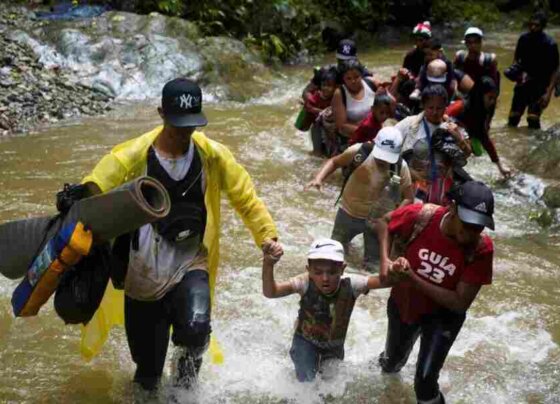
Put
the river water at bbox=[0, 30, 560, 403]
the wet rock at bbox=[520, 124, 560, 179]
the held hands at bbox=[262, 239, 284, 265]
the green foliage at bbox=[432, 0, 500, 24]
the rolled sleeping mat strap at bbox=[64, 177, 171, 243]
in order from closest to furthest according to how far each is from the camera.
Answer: the rolled sleeping mat strap at bbox=[64, 177, 171, 243] → the held hands at bbox=[262, 239, 284, 265] → the river water at bbox=[0, 30, 560, 403] → the wet rock at bbox=[520, 124, 560, 179] → the green foliage at bbox=[432, 0, 500, 24]

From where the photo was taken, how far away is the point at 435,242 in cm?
395

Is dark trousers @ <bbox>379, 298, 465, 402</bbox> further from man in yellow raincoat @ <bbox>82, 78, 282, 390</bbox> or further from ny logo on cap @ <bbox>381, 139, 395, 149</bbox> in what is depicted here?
ny logo on cap @ <bbox>381, 139, 395, 149</bbox>

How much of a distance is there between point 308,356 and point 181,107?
5.50ft

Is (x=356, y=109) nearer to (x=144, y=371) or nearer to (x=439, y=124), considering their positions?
(x=439, y=124)

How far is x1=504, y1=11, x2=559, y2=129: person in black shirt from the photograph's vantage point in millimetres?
10266

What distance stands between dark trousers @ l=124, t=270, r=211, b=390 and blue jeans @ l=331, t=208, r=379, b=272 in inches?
95.8

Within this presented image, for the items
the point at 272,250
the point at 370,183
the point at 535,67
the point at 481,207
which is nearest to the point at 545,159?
the point at 535,67

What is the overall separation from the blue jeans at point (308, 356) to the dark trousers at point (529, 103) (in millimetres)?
7262

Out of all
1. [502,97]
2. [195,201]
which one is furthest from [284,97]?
[195,201]

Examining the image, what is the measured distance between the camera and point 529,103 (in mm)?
10953

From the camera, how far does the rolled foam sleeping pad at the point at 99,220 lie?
11.1 feet

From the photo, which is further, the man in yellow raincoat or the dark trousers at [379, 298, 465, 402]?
the dark trousers at [379, 298, 465, 402]

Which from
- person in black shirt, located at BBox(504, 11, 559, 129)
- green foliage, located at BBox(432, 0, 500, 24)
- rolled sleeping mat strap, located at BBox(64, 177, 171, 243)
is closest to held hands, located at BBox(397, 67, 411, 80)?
person in black shirt, located at BBox(504, 11, 559, 129)

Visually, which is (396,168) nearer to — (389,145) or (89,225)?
(389,145)
